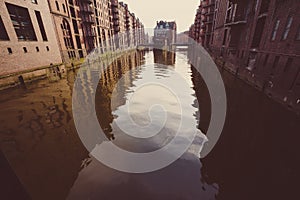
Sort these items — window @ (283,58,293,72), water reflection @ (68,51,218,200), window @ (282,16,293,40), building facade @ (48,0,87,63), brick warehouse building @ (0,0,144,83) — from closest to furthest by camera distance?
water reflection @ (68,51,218,200)
window @ (283,58,293,72)
window @ (282,16,293,40)
brick warehouse building @ (0,0,144,83)
building facade @ (48,0,87,63)

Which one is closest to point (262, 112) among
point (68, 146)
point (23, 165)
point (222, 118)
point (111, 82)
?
point (222, 118)

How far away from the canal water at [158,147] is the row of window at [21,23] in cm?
979


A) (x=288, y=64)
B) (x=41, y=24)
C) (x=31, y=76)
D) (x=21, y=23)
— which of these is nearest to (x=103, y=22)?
(x=41, y=24)

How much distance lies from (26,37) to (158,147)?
24.1 meters

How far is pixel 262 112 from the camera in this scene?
10211mm

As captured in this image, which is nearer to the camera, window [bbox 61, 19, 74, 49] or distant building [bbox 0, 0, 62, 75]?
distant building [bbox 0, 0, 62, 75]

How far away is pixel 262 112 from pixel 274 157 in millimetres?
4884

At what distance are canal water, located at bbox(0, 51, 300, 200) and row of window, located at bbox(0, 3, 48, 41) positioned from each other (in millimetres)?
9793

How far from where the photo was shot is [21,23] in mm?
19359

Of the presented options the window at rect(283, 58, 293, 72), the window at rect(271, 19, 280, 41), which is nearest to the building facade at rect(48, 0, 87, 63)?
the window at rect(271, 19, 280, 41)

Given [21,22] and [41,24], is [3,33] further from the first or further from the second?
[41,24]

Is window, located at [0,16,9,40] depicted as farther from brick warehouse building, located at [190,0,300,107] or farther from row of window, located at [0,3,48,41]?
A: brick warehouse building, located at [190,0,300,107]

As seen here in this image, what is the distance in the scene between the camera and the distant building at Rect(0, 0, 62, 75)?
648 inches

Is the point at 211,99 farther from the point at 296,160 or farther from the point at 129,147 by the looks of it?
the point at 129,147
